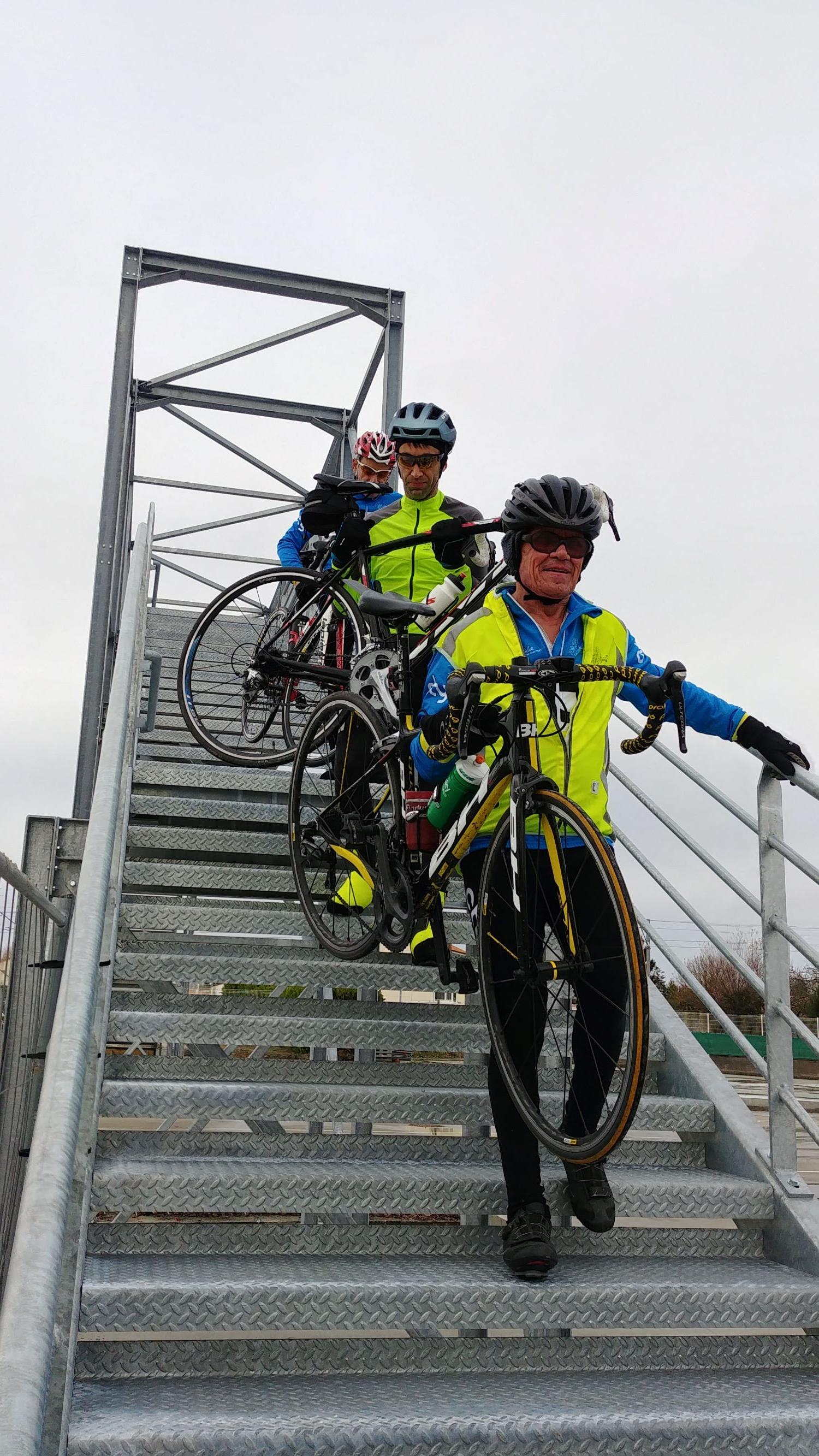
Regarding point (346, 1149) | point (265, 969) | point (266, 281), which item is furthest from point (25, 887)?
point (266, 281)

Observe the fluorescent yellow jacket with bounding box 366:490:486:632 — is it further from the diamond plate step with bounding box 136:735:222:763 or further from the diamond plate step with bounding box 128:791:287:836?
the diamond plate step with bounding box 136:735:222:763

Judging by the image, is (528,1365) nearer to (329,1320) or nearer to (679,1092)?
(329,1320)

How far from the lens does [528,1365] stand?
2307 mm

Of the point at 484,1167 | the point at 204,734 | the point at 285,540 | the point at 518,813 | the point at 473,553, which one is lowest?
the point at 484,1167

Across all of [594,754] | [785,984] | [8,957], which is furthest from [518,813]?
[8,957]

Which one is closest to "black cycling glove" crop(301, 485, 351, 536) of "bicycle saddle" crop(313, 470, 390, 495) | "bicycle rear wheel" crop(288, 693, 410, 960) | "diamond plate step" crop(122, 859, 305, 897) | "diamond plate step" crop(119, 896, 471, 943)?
"bicycle saddle" crop(313, 470, 390, 495)

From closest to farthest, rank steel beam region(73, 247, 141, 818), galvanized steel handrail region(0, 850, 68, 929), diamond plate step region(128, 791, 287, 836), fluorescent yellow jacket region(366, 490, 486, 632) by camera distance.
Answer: galvanized steel handrail region(0, 850, 68, 929)
fluorescent yellow jacket region(366, 490, 486, 632)
diamond plate step region(128, 791, 287, 836)
steel beam region(73, 247, 141, 818)

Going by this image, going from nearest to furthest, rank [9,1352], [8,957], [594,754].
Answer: [9,1352] < [594,754] < [8,957]

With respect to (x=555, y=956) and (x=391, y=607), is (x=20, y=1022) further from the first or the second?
(x=555, y=956)

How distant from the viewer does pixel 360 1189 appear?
2611 millimetres

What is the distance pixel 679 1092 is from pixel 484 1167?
74 cm

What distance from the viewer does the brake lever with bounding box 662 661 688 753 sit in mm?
2539

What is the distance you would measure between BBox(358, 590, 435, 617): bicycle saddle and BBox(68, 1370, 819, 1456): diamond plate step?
2.01 meters

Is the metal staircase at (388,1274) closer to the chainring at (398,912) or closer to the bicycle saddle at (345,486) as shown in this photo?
the chainring at (398,912)
